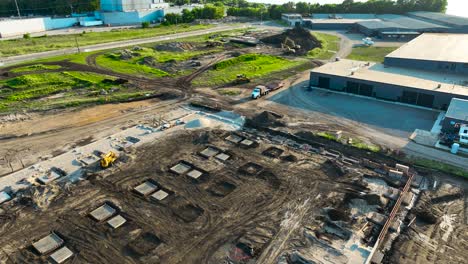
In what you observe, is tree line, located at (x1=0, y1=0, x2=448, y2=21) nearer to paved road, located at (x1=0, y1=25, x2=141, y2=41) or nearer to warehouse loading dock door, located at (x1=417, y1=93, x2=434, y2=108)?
paved road, located at (x1=0, y1=25, x2=141, y2=41)

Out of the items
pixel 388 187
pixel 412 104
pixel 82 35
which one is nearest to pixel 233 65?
pixel 412 104

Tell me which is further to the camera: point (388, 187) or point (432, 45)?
point (432, 45)

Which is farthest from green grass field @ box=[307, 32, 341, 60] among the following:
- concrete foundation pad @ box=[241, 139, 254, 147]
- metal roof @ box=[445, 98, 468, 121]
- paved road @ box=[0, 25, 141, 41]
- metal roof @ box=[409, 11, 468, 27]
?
→ paved road @ box=[0, 25, 141, 41]

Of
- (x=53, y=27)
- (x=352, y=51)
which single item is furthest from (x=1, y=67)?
(x=352, y=51)

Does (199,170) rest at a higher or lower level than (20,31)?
lower

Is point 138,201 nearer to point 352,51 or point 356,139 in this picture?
point 356,139

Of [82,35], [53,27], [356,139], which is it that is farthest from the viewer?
[53,27]

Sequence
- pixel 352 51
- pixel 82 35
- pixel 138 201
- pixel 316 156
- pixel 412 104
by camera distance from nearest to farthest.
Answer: pixel 138 201 < pixel 316 156 < pixel 412 104 < pixel 352 51 < pixel 82 35
